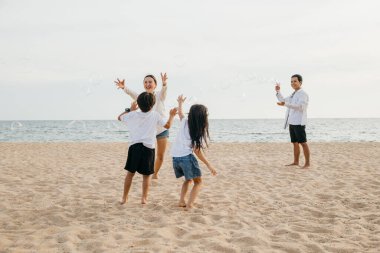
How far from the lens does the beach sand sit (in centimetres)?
333

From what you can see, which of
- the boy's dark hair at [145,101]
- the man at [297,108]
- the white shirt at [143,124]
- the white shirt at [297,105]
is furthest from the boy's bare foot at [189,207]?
the white shirt at [297,105]

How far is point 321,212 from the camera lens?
454 centimetres

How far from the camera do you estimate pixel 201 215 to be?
14.2ft

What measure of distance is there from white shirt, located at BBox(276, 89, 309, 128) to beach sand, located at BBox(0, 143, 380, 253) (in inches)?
55.3

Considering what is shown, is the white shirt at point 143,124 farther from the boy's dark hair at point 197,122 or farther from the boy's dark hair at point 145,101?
the boy's dark hair at point 197,122

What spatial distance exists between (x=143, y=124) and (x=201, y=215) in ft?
4.71

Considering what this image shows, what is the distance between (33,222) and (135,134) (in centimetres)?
166

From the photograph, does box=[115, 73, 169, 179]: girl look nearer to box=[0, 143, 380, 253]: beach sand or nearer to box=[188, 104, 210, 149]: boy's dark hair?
box=[0, 143, 380, 253]: beach sand

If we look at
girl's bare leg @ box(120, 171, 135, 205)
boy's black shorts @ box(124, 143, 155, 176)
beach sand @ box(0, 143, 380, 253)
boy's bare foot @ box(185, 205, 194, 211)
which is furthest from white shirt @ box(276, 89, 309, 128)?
girl's bare leg @ box(120, 171, 135, 205)

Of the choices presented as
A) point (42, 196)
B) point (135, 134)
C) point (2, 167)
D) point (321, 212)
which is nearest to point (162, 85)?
point (135, 134)

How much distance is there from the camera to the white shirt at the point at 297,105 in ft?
27.1

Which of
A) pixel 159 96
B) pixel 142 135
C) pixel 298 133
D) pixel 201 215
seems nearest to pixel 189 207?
pixel 201 215

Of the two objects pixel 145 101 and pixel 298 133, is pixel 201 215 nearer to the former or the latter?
pixel 145 101

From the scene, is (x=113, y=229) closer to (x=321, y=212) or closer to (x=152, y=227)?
(x=152, y=227)
